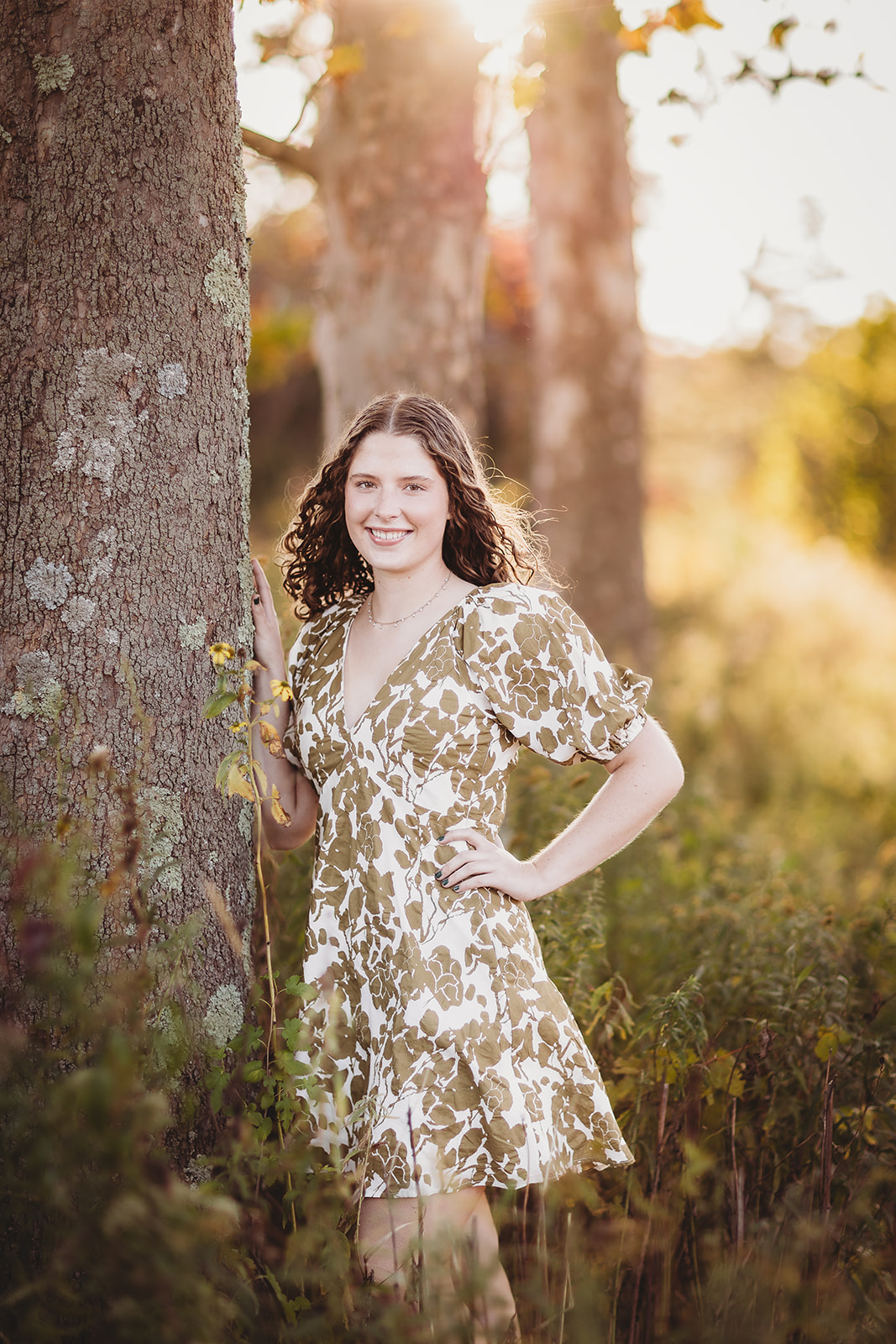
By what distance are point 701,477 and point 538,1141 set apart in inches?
973

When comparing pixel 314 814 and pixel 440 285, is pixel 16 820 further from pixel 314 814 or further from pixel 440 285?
pixel 440 285

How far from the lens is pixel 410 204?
3.82 metres

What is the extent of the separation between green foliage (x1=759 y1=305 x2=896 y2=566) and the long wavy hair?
14.1 m

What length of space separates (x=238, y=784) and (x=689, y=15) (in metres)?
2.30

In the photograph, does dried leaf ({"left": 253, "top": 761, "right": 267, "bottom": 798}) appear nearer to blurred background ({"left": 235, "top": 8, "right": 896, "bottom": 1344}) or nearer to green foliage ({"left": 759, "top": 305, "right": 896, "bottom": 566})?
blurred background ({"left": 235, "top": 8, "right": 896, "bottom": 1344})

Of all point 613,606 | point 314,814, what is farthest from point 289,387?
point 314,814

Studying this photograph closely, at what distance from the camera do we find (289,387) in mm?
15797

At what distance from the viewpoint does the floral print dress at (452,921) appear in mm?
1897

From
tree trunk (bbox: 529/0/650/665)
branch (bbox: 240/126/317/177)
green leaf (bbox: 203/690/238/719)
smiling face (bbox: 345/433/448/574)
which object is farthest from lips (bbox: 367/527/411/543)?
tree trunk (bbox: 529/0/650/665)

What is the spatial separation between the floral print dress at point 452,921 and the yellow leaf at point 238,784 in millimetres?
271

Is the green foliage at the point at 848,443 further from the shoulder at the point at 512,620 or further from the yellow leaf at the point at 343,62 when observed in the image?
the shoulder at the point at 512,620

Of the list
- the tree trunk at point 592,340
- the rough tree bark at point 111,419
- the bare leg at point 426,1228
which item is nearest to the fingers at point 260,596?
the rough tree bark at point 111,419

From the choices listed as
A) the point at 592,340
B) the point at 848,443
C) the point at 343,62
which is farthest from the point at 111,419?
the point at 848,443

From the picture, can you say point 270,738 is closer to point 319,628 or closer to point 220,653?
point 220,653
